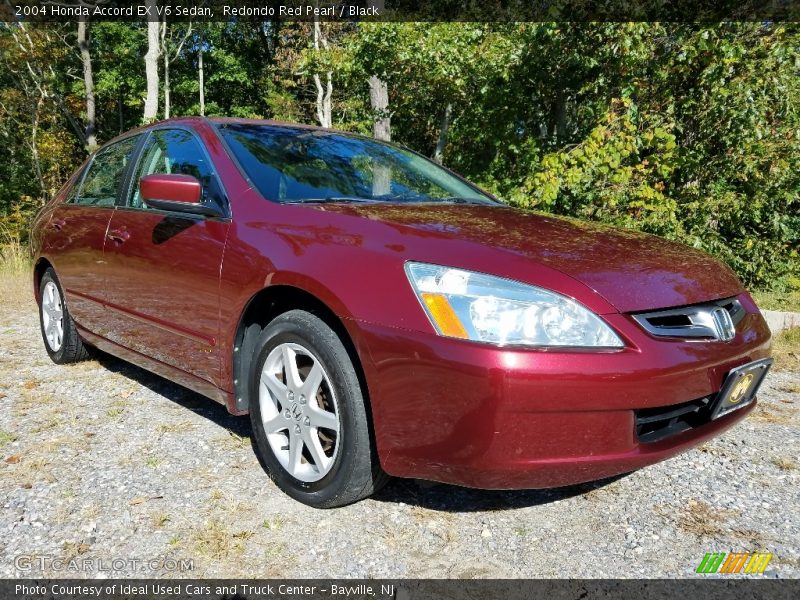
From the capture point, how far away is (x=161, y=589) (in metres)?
1.94

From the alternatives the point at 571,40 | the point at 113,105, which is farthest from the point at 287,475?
the point at 113,105

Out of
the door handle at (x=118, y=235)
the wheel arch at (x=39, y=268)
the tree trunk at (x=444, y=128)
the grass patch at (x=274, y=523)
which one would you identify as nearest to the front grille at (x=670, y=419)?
the grass patch at (x=274, y=523)

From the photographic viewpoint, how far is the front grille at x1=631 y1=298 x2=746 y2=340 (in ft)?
6.67

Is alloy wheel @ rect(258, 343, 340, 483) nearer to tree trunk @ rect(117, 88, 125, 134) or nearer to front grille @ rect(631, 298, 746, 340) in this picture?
front grille @ rect(631, 298, 746, 340)

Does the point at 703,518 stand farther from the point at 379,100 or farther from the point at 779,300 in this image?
the point at 379,100

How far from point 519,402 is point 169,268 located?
189 centimetres

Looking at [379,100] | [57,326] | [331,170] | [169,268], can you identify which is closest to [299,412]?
[169,268]

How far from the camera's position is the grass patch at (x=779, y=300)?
830 centimetres

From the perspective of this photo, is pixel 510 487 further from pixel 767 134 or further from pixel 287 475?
pixel 767 134

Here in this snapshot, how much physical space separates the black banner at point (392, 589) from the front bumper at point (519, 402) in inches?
12.4

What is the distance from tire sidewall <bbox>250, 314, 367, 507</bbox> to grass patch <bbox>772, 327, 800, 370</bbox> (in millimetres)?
3845

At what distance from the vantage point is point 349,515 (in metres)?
2.38

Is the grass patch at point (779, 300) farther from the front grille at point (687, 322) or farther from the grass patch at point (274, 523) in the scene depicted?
the grass patch at point (274, 523)

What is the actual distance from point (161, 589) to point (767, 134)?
25.8 ft
